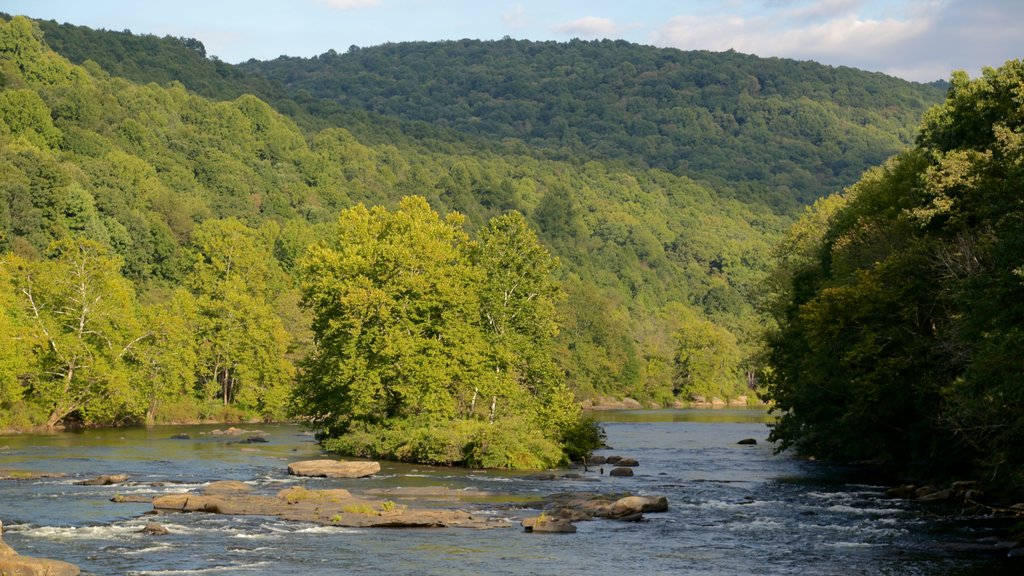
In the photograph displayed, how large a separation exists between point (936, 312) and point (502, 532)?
25.7 meters

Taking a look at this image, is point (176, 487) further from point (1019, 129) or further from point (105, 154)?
point (105, 154)

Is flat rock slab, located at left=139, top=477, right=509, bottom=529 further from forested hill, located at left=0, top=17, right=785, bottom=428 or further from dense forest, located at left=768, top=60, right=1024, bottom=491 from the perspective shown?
forested hill, located at left=0, top=17, right=785, bottom=428

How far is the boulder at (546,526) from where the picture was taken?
4294 centimetres

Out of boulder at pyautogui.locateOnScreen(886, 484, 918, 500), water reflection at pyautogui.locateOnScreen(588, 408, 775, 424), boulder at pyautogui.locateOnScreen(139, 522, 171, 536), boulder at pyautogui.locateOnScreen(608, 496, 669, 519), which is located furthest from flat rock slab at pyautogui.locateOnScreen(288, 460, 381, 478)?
water reflection at pyautogui.locateOnScreen(588, 408, 775, 424)

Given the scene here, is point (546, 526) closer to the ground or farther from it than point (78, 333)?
closer to the ground

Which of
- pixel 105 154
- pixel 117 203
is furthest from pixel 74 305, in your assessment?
pixel 105 154

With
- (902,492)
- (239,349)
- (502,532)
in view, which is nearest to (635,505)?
(502,532)

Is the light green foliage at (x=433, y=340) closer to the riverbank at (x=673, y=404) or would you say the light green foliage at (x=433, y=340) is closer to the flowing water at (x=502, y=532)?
the flowing water at (x=502, y=532)

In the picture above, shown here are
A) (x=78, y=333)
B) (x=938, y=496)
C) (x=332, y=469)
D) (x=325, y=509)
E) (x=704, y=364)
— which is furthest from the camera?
(x=704, y=364)

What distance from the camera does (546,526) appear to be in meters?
43.2

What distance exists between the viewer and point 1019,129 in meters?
48.9

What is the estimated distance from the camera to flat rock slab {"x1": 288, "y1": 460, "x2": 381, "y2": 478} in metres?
60.0

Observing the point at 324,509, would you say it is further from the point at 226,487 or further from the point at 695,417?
the point at 695,417

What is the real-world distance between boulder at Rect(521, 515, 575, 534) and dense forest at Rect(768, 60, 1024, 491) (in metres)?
14.9
